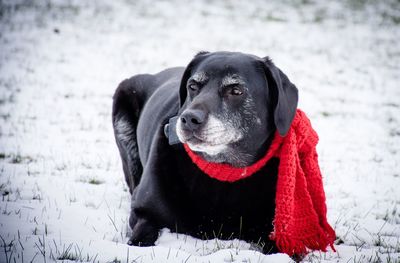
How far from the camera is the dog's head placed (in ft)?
9.02

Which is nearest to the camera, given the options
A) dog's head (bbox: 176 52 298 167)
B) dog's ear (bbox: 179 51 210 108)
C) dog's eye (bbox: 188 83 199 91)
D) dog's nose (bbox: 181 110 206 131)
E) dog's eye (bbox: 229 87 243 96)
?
dog's nose (bbox: 181 110 206 131)

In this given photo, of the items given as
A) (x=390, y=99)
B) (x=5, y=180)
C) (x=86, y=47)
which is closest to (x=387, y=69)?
(x=390, y=99)

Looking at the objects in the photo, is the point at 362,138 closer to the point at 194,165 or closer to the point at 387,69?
the point at 194,165

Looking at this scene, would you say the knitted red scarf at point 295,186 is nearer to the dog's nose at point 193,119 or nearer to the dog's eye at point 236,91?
the dog's nose at point 193,119

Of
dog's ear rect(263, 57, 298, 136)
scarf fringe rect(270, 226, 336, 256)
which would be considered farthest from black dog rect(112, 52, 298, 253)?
scarf fringe rect(270, 226, 336, 256)

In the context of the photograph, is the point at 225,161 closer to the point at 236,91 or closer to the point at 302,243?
the point at 236,91

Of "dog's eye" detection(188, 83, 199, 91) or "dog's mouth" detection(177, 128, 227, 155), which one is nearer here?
"dog's mouth" detection(177, 128, 227, 155)

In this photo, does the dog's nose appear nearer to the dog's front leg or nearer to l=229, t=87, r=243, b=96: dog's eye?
l=229, t=87, r=243, b=96: dog's eye

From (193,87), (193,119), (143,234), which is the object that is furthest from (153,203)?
(193,87)

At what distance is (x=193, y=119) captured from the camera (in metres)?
2.64

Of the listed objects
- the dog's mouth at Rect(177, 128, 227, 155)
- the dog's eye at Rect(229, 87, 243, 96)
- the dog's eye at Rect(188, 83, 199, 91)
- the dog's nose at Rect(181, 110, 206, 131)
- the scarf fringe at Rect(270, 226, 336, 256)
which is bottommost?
the scarf fringe at Rect(270, 226, 336, 256)

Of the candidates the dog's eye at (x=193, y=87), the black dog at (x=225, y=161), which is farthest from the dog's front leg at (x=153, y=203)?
the dog's eye at (x=193, y=87)

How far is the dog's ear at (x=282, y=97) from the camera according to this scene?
9.34 feet

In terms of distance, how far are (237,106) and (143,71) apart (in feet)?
22.2
